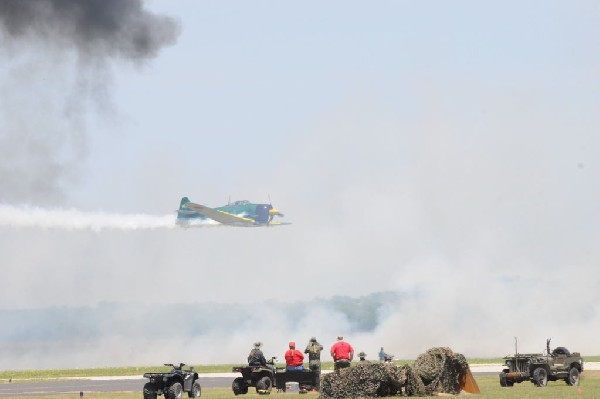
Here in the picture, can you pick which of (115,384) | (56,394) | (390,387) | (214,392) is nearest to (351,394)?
(390,387)

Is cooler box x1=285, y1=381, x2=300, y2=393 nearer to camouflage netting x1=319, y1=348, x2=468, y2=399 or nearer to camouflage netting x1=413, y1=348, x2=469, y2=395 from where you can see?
camouflage netting x1=319, y1=348, x2=468, y2=399

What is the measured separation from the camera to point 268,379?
42219 millimetres

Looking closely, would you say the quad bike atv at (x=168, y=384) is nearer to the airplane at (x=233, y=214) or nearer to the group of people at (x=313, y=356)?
the group of people at (x=313, y=356)

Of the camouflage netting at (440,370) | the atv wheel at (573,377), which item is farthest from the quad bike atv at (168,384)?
the atv wheel at (573,377)

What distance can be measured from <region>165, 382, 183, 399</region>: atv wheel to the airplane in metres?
61.4

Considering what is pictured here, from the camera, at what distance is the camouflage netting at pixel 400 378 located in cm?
3450

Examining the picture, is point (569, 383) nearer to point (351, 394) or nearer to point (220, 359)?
point (351, 394)

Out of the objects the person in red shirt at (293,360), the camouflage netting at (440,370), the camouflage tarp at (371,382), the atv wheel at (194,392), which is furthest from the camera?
the person in red shirt at (293,360)

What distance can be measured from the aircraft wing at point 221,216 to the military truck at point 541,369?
58.0 meters

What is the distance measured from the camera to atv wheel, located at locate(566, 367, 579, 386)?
4609 centimetres

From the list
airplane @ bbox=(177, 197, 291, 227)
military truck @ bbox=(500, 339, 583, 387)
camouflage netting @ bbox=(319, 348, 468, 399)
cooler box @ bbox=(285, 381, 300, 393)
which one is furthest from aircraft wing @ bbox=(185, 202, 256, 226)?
camouflage netting @ bbox=(319, 348, 468, 399)

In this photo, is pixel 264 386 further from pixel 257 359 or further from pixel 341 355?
pixel 341 355

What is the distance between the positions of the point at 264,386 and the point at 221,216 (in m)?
60.6

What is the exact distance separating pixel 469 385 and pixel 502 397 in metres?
1.37
